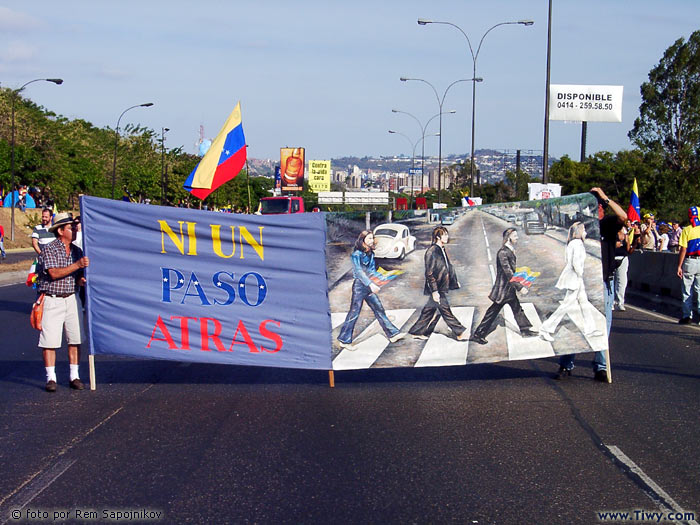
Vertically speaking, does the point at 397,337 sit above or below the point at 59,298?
below

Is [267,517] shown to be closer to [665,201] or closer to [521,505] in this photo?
[521,505]

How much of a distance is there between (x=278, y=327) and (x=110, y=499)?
333cm

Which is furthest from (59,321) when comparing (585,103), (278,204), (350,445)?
(585,103)

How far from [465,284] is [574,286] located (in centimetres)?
116

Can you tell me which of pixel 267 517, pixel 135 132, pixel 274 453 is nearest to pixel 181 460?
pixel 274 453

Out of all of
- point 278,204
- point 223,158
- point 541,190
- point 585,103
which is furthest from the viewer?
point 585,103

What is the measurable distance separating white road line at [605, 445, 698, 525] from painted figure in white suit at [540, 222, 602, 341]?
93.0 inches

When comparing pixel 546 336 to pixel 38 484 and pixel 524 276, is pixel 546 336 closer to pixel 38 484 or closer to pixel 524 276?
pixel 524 276

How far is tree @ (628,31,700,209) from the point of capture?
52.9 meters

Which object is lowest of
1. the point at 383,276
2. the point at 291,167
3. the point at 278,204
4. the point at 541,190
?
the point at 278,204

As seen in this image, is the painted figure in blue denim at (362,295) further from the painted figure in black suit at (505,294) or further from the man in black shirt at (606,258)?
the man in black shirt at (606,258)

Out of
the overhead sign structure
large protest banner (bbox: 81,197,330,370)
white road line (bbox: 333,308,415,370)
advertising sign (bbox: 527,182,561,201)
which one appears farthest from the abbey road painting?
the overhead sign structure

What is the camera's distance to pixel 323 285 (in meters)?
8.27

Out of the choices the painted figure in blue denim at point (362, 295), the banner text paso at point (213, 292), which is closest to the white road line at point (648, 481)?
the painted figure in blue denim at point (362, 295)
